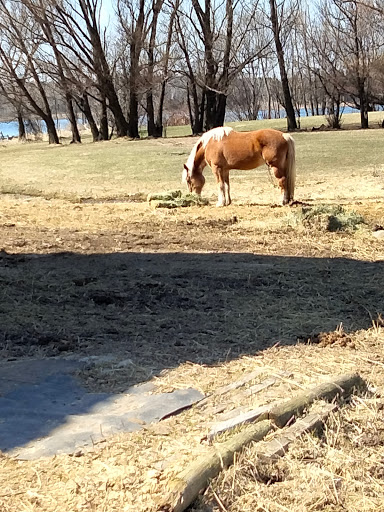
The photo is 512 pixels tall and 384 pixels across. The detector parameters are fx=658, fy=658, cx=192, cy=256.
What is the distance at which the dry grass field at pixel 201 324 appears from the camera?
2703 mm

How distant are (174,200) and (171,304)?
587 cm

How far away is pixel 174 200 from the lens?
11094mm

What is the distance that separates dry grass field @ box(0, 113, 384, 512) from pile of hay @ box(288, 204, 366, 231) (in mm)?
23

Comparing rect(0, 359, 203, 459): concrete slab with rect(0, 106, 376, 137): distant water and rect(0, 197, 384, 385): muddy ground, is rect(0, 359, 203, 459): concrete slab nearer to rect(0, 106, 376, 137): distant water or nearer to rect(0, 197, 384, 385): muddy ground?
rect(0, 197, 384, 385): muddy ground

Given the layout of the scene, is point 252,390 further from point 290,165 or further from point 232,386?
point 290,165

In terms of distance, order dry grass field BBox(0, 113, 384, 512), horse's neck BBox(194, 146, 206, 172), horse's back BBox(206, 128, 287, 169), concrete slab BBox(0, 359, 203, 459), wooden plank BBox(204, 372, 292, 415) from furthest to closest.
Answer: horse's neck BBox(194, 146, 206, 172)
horse's back BBox(206, 128, 287, 169)
wooden plank BBox(204, 372, 292, 415)
concrete slab BBox(0, 359, 203, 459)
dry grass field BBox(0, 113, 384, 512)

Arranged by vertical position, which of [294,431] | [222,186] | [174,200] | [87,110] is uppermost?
[87,110]

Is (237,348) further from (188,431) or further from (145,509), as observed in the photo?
(145,509)

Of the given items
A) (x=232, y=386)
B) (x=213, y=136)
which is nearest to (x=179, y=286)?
(x=232, y=386)

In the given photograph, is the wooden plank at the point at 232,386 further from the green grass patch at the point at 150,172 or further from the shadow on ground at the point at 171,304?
the green grass patch at the point at 150,172

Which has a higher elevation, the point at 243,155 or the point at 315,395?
the point at 243,155

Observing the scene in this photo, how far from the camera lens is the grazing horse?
1096 cm

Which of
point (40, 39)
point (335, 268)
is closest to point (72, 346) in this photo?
point (335, 268)

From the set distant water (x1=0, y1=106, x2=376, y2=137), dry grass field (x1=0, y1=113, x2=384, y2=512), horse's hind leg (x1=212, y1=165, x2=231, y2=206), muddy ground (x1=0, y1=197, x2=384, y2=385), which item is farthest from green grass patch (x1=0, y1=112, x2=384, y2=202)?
distant water (x1=0, y1=106, x2=376, y2=137)
